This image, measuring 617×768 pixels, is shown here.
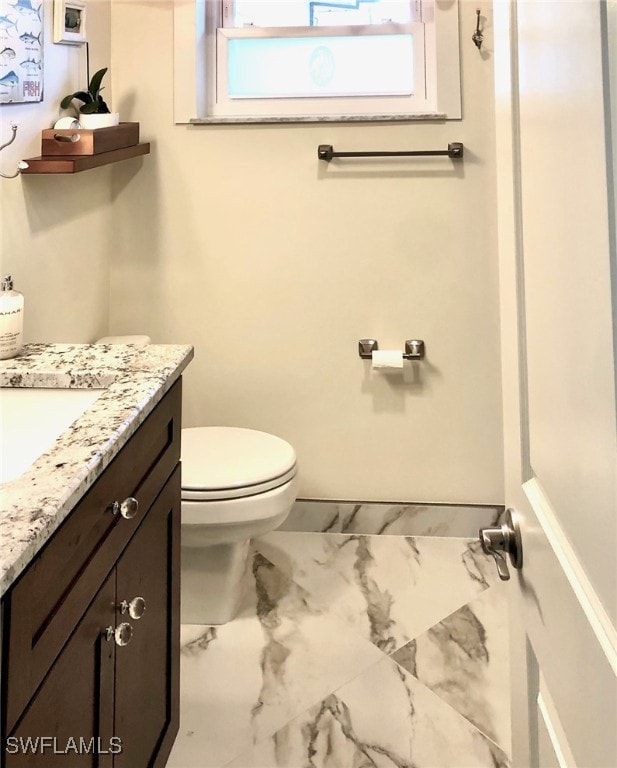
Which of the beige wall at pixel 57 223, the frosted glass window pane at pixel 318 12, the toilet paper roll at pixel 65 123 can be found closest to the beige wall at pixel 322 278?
the beige wall at pixel 57 223

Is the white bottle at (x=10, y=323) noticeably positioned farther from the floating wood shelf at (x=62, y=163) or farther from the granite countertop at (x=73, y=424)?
the floating wood shelf at (x=62, y=163)

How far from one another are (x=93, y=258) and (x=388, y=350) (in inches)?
39.2

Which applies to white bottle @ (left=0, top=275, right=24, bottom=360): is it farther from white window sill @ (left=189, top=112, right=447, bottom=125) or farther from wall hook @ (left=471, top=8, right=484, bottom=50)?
wall hook @ (left=471, top=8, right=484, bottom=50)

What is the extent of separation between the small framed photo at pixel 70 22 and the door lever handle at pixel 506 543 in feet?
5.70

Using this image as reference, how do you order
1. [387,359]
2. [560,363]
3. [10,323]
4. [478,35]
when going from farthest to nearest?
[387,359] → [478,35] → [10,323] → [560,363]

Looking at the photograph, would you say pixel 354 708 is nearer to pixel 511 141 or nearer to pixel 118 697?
pixel 118 697

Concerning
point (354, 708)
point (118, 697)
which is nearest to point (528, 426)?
point (118, 697)

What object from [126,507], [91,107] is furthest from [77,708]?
[91,107]

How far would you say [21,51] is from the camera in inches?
68.7

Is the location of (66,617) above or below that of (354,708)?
above

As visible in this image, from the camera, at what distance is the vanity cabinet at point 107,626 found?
2.62ft

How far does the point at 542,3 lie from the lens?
0.76 metres

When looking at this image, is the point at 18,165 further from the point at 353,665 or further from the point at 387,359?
the point at 353,665

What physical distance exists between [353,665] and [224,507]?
52 cm
